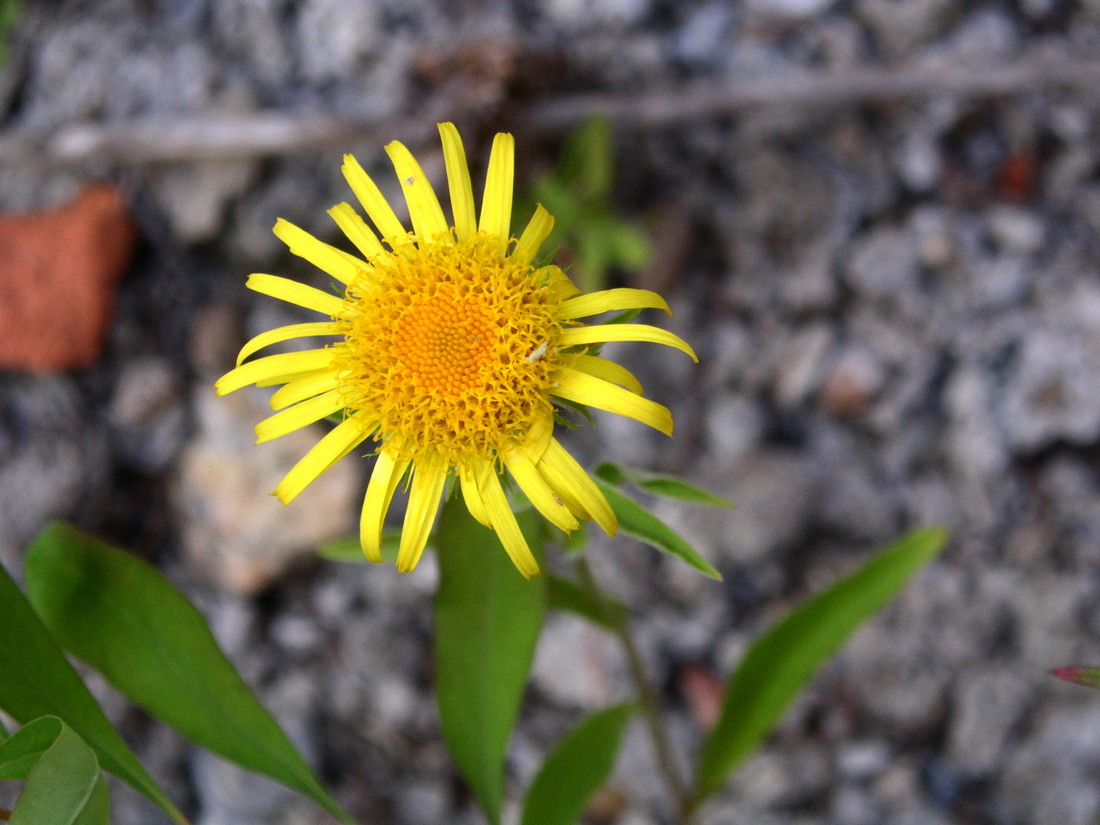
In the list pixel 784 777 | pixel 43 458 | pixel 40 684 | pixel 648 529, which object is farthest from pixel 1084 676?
pixel 43 458

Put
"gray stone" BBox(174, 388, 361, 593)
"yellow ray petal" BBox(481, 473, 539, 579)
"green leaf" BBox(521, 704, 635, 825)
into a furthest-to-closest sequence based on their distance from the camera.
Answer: "gray stone" BBox(174, 388, 361, 593)
"green leaf" BBox(521, 704, 635, 825)
"yellow ray petal" BBox(481, 473, 539, 579)

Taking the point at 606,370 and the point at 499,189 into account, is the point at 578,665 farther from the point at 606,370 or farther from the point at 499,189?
the point at 499,189

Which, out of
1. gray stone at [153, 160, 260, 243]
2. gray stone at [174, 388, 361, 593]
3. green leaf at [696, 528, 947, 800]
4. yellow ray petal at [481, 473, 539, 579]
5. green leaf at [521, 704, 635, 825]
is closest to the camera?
yellow ray petal at [481, 473, 539, 579]

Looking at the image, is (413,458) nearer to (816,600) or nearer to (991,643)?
(816,600)

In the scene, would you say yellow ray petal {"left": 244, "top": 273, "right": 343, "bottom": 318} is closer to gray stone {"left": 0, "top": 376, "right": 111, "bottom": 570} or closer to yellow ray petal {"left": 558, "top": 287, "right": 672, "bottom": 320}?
yellow ray petal {"left": 558, "top": 287, "right": 672, "bottom": 320}

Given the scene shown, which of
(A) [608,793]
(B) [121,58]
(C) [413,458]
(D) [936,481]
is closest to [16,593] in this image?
(C) [413,458]

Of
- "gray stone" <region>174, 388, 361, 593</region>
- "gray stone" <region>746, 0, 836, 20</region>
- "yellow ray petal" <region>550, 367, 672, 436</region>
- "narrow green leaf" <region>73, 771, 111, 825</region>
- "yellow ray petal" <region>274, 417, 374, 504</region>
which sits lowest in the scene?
"narrow green leaf" <region>73, 771, 111, 825</region>

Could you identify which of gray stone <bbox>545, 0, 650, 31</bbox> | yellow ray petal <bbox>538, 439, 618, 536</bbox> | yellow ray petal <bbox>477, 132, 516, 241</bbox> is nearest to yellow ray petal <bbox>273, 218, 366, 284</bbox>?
yellow ray petal <bbox>477, 132, 516, 241</bbox>
